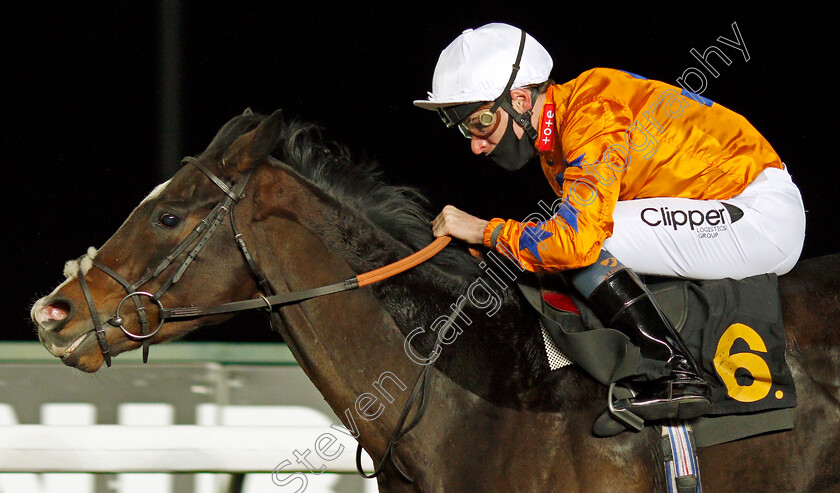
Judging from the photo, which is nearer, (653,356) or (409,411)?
(653,356)

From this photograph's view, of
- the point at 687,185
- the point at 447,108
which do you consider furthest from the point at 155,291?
the point at 687,185

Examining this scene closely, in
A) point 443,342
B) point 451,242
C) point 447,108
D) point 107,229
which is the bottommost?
point 107,229

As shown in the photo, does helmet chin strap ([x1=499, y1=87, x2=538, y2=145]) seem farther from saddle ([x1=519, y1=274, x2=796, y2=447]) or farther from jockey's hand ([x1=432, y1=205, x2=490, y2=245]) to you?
saddle ([x1=519, y1=274, x2=796, y2=447])

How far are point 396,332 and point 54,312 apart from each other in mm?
1019

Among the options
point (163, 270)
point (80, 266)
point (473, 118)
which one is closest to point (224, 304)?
point (163, 270)

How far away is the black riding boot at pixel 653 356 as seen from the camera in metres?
2.30

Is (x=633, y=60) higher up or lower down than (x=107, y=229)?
higher up

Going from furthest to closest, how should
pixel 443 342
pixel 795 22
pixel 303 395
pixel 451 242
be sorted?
pixel 795 22
pixel 303 395
pixel 451 242
pixel 443 342

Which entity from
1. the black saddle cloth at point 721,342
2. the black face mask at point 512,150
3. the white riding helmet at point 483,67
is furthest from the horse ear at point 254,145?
the black saddle cloth at point 721,342

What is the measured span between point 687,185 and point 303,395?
2.22 m

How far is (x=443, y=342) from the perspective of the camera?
8.27 feet

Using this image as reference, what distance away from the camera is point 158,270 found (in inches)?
96.0

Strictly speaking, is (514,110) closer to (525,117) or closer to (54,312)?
(525,117)

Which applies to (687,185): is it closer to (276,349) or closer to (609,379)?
(609,379)
